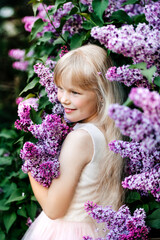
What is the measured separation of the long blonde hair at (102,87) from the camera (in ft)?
4.31

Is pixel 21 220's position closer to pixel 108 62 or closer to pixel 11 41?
pixel 108 62

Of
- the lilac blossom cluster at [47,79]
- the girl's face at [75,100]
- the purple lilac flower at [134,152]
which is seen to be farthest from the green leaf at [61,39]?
the purple lilac flower at [134,152]

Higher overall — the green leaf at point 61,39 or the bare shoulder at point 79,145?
the green leaf at point 61,39

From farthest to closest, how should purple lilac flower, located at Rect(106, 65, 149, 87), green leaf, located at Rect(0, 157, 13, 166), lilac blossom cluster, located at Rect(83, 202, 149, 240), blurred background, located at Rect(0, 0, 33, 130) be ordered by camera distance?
blurred background, located at Rect(0, 0, 33, 130) < green leaf, located at Rect(0, 157, 13, 166) < lilac blossom cluster, located at Rect(83, 202, 149, 240) < purple lilac flower, located at Rect(106, 65, 149, 87)

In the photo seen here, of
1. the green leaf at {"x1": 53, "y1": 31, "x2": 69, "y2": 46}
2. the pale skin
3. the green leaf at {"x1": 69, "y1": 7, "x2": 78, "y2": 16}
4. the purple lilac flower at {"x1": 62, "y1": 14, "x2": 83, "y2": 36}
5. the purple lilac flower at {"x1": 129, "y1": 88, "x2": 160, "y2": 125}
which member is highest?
the purple lilac flower at {"x1": 129, "y1": 88, "x2": 160, "y2": 125}

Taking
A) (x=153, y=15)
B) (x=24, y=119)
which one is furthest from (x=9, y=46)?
(x=153, y=15)

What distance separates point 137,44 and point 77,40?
0.66m

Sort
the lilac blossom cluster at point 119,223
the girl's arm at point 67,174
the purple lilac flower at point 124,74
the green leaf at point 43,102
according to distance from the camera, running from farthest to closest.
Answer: the green leaf at point 43,102
the girl's arm at point 67,174
the lilac blossom cluster at point 119,223
the purple lilac flower at point 124,74

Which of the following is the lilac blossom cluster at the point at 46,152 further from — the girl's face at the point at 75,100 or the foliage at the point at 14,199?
the foliage at the point at 14,199

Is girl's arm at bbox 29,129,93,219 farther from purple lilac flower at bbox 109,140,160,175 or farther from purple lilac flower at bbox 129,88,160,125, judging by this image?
purple lilac flower at bbox 129,88,160,125

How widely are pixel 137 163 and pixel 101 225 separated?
1.28 ft

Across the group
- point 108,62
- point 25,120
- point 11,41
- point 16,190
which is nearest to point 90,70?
point 108,62

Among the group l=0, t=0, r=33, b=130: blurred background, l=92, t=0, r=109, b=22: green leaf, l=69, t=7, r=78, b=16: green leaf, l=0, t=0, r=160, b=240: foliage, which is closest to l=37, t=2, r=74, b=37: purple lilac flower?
l=0, t=0, r=160, b=240: foliage

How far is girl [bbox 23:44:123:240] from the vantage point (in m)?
1.30
